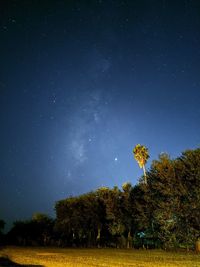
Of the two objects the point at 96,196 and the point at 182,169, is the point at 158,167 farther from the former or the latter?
the point at 96,196

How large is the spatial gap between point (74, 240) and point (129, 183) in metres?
42.5

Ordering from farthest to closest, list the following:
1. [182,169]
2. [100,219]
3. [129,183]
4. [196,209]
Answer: [100,219] → [129,183] → [182,169] → [196,209]

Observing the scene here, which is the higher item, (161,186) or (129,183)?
(129,183)

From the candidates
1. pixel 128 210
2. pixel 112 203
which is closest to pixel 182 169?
pixel 128 210

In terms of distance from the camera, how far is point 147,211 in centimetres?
5831

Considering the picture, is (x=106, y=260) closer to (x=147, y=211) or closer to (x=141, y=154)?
(x=147, y=211)

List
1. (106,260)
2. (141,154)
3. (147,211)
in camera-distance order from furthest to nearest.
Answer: (141,154), (147,211), (106,260)

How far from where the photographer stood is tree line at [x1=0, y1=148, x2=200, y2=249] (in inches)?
1900

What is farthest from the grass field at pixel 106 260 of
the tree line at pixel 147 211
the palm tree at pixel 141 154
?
the palm tree at pixel 141 154

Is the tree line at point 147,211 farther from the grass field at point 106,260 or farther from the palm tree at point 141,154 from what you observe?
the palm tree at point 141,154

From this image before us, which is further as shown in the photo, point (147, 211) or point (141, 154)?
point (141, 154)

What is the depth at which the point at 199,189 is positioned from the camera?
46594mm

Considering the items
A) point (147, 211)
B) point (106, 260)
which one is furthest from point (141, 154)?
point (106, 260)

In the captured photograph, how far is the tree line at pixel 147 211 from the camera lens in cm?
4825
